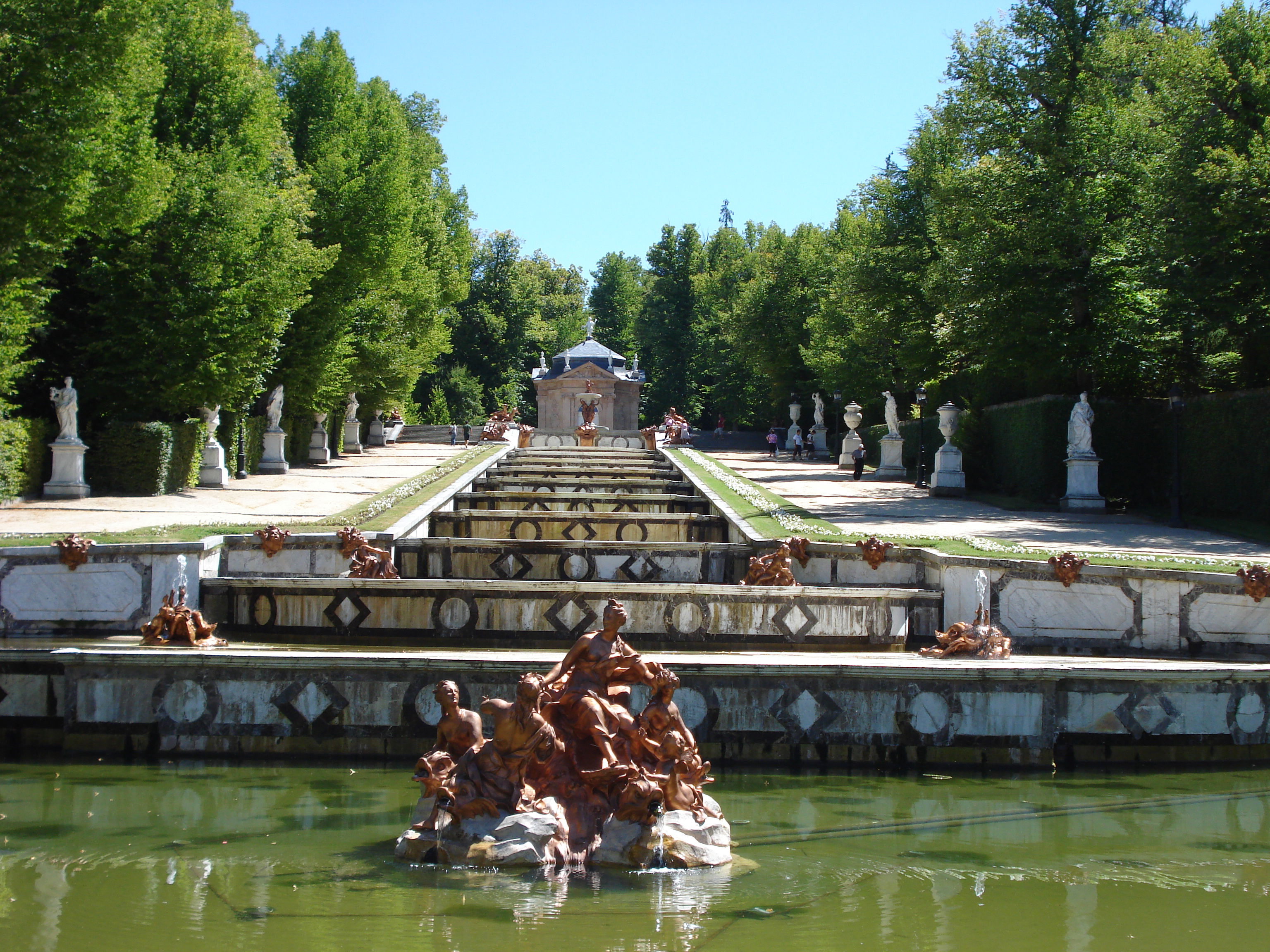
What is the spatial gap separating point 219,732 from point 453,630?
12.1ft

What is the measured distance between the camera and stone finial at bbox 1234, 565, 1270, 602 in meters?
13.9

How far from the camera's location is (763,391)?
68.1m

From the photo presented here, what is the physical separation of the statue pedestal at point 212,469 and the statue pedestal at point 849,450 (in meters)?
21.2

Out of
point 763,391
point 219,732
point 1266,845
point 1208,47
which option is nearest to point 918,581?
point 1266,845

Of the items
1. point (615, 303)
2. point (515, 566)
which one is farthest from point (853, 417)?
point (615, 303)

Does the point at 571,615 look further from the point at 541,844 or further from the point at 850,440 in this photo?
the point at 850,440

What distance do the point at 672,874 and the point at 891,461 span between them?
32024 millimetres

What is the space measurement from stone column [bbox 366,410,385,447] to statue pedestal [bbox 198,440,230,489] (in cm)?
2434

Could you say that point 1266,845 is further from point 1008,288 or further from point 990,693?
point 1008,288

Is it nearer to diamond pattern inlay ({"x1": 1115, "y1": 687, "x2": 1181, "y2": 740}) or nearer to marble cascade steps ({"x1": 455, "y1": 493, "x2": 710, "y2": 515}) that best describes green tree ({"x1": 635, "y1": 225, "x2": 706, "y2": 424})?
marble cascade steps ({"x1": 455, "y1": 493, "x2": 710, "y2": 515})

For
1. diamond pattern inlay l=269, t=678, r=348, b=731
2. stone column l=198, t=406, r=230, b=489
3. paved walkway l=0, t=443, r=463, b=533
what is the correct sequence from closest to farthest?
diamond pattern inlay l=269, t=678, r=348, b=731 → paved walkway l=0, t=443, r=463, b=533 → stone column l=198, t=406, r=230, b=489

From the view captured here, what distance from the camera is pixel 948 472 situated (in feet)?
106

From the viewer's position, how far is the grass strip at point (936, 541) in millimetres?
15312

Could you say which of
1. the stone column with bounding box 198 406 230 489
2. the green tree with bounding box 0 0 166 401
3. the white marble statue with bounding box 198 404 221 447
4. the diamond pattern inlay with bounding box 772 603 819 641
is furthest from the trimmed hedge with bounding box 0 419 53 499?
the diamond pattern inlay with bounding box 772 603 819 641
